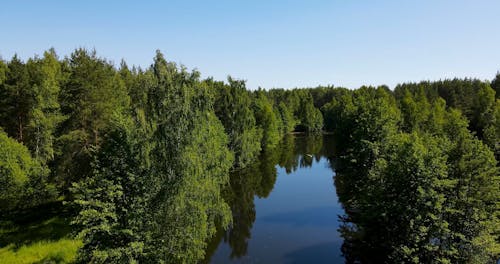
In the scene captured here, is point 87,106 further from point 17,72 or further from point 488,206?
point 488,206

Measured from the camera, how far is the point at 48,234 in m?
25.2

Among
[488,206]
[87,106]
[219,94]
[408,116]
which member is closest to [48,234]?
[87,106]

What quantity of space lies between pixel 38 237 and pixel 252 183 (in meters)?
29.2

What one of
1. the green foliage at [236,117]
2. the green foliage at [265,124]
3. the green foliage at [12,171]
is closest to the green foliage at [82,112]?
the green foliage at [12,171]

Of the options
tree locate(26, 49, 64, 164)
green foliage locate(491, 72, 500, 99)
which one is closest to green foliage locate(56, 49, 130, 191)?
tree locate(26, 49, 64, 164)

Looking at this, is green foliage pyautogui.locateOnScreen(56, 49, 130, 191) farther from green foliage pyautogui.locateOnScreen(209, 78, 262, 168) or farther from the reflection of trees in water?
green foliage pyautogui.locateOnScreen(209, 78, 262, 168)

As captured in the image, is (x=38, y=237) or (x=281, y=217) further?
(x=281, y=217)

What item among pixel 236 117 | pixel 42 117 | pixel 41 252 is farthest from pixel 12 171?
pixel 236 117

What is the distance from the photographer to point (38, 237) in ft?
80.3

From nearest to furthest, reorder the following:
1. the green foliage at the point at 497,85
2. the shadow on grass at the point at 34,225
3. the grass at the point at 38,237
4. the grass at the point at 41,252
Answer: the grass at the point at 41,252
the grass at the point at 38,237
the shadow on grass at the point at 34,225
the green foliage at the point at 497,85

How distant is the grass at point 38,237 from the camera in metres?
20.9

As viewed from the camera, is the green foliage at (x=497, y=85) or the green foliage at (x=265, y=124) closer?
the green foliage at (x=265, y=124)

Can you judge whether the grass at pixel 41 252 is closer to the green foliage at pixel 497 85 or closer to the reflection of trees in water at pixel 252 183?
the reflection of trees in water at pixel 252 183

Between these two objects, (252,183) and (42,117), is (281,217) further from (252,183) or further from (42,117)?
(42,117)
